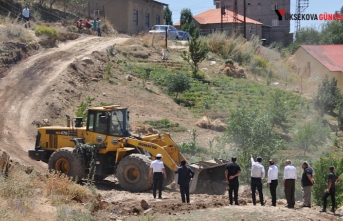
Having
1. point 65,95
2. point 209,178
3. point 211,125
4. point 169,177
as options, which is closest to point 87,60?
point 65,95

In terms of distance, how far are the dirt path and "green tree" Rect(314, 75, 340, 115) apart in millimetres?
14365

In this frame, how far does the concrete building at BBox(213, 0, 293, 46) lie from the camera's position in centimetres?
8119

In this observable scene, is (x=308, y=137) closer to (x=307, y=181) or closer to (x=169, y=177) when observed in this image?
(x=169, y=177)

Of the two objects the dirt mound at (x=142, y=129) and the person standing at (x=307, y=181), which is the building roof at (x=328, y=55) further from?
the person standing at (x=307, y=181)

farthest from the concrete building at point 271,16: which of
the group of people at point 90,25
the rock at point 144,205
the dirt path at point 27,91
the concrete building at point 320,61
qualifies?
the rock at point 144,205

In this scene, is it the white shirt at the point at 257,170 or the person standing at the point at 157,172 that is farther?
the person standing at the point at 157,172

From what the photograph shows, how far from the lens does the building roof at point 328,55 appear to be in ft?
Result: 188

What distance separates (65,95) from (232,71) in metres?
15.7

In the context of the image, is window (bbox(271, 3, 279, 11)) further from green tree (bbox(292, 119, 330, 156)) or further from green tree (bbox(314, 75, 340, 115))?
green tree (bbox(292, 119, 330, 156))

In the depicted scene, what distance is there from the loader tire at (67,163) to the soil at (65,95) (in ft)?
2.79

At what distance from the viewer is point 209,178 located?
766 inches

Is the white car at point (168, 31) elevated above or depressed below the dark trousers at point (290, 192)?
above

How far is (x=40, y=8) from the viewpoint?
4725cm

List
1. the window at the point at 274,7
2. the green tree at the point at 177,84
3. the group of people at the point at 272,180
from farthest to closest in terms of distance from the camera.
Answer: the window at the point at 274,7 < the green tree at the point at 177,84 < the group of people at the point at 272,180
